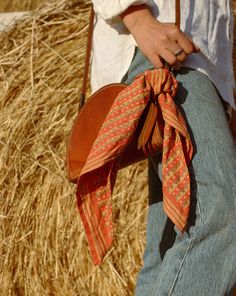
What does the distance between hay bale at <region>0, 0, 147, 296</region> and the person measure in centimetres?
71

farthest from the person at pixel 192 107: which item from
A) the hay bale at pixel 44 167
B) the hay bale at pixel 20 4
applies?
the hay bale at pixel 20 4

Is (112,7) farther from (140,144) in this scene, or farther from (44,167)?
(44,167)

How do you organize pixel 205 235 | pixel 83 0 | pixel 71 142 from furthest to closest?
pixel 83 0, pixel 71 142, pixel 205 235

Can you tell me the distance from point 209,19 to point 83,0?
829 millimetres

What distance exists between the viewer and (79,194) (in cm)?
97

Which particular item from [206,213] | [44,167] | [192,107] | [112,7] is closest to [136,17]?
[112,7]

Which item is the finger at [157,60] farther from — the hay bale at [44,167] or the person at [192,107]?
the hay bale at [44,167]

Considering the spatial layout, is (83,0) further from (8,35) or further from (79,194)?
(79,194)

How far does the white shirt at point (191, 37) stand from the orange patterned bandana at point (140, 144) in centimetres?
7

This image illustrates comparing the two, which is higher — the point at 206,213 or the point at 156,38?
the point at 156,38

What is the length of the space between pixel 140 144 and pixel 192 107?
80 millimetres

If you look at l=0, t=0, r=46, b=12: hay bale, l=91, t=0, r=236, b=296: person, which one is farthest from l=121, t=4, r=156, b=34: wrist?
l=0, t=0, r=46, b=12: hay bale

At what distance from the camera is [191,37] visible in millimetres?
1008

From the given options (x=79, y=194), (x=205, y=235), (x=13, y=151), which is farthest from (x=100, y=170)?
(x=13, y=151)
